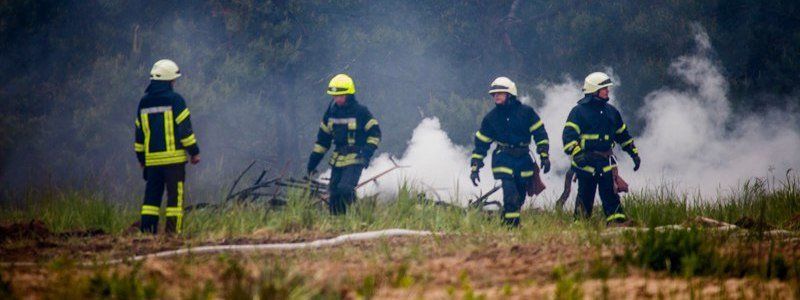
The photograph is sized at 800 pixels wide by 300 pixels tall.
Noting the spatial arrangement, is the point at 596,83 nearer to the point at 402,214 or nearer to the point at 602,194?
the point at 602,194

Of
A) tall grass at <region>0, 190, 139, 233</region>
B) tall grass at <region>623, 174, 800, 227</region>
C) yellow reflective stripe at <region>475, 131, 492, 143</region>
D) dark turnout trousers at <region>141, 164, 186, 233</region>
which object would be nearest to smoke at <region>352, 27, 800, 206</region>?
tall grass at <region>623, 174, 800, 227</region>

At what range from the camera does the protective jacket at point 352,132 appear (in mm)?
11508

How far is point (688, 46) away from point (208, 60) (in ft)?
28.5

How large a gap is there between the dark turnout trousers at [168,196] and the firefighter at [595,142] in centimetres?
414

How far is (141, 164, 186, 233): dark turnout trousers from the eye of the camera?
9836 mm

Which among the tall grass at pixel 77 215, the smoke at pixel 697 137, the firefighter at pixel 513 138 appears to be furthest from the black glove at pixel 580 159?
the smoke at pixel 697 137

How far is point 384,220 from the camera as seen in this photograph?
10594mm

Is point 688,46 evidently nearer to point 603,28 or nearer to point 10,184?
point 603,28

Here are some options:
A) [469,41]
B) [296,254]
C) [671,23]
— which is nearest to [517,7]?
[469,41]

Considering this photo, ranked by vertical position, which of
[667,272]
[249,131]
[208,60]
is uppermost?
[208,60]

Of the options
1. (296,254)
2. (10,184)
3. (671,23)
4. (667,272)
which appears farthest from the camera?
(671,23)

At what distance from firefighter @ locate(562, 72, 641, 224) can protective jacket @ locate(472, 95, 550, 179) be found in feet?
1.04

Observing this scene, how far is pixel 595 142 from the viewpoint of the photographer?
11.2 m

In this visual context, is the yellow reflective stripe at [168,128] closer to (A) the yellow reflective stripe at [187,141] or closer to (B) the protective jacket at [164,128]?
(B) the protective jacket at [164,128]
